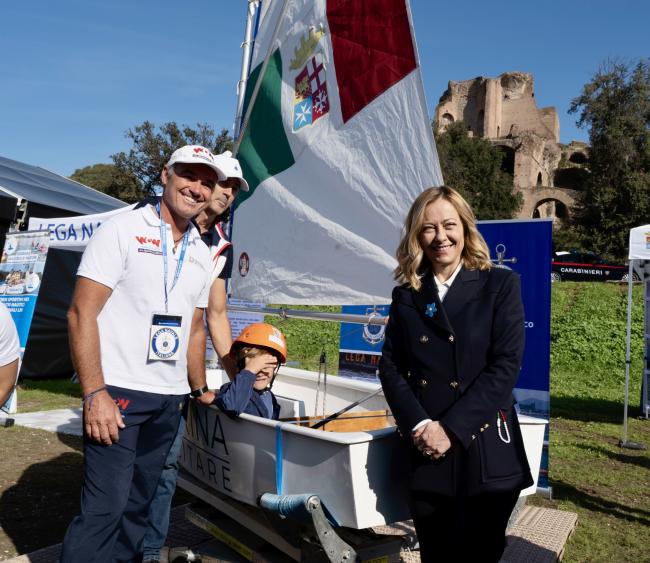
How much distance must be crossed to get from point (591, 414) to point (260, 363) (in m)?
7.05

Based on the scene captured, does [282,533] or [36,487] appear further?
[36,487]

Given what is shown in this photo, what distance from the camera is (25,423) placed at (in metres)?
6.73

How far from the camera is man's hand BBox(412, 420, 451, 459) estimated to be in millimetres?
1995

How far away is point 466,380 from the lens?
2.07 metres

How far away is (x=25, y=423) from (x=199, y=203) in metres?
5.39

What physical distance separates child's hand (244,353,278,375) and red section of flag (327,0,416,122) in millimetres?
1526

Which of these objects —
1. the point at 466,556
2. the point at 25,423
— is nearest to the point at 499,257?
the point at 466,556

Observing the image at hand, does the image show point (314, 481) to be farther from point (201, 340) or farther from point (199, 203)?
point (199, 203)

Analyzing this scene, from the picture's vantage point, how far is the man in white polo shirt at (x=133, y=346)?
7.06ft

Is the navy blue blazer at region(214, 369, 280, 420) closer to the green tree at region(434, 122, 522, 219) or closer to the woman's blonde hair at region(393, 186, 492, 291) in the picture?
the woman's blonde hair at region(393, 186, 492, 291)

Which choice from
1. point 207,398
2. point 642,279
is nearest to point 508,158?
point 642,279

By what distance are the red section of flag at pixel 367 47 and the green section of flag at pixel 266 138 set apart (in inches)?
25.3

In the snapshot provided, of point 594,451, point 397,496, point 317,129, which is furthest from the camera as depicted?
point 594,451

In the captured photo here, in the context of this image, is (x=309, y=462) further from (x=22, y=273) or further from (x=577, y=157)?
(x=577, y=157)
